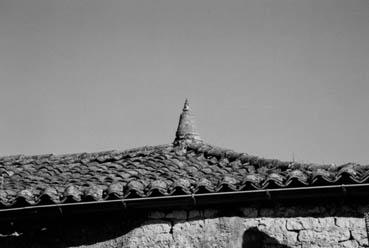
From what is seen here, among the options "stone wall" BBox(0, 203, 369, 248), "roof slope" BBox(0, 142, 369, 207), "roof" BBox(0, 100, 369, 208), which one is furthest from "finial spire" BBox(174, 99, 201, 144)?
"stone wall" BBox(0, 203, 369, 248)

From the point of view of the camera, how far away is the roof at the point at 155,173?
5586 millimetres

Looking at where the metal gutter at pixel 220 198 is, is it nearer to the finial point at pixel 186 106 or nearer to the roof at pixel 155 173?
the roof at pixel 155 173

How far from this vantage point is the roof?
5586mm

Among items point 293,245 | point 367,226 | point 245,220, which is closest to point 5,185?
point 245,220

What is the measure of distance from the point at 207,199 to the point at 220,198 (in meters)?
0.14

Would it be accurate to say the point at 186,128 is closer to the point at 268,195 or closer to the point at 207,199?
the point at 207,199

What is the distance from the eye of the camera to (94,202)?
582 centimetres

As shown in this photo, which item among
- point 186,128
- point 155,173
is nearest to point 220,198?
point 155,173

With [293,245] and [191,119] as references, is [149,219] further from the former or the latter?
[191,119]

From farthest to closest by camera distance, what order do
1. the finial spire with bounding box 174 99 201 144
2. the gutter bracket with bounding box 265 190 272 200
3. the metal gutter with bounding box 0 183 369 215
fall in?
the finial spire with bounding box 174 99 201 144 < the gutter bracket with bounding box 265 190 272 200 < the metal gutter with bounding box 0 183 369 215

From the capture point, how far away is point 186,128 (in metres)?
8.55

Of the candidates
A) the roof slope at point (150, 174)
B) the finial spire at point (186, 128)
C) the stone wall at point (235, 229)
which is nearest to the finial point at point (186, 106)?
the finial spire at point (186, 128)

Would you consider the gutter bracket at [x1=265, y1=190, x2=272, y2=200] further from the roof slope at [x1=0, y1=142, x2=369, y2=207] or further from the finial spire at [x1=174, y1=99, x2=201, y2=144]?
the finial spire at [x1=174, y1=99, x2=201, y2=144]

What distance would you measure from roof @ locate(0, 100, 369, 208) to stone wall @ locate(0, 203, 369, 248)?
0.36 m
